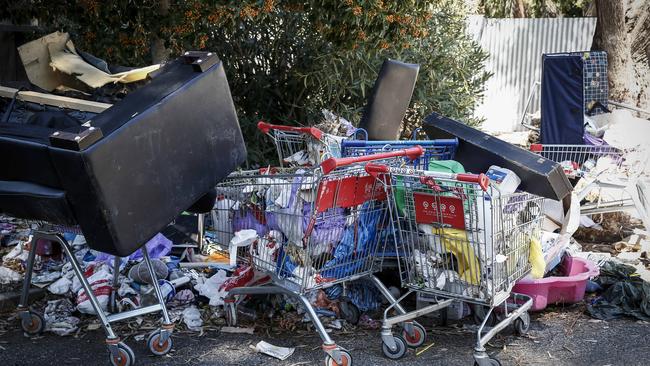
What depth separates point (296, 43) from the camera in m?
7.49

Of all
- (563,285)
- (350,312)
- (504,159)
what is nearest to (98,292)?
(350,312)

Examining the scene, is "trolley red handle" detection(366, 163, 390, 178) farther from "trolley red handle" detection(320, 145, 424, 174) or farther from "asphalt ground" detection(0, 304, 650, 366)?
"asphalt ground" detection(0, 304, 650, 366)

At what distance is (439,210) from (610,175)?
2.67 meters

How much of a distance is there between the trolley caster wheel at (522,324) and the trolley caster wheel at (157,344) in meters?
2.12

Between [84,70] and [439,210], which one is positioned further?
[84,70]

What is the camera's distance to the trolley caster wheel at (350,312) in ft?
16.0

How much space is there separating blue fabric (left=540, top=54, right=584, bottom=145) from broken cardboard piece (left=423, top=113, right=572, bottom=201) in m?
2.80

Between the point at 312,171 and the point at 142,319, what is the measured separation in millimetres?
1701

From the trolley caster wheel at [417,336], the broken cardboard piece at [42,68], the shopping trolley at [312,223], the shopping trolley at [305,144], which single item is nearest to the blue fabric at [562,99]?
the shopping trolley at [305,144]

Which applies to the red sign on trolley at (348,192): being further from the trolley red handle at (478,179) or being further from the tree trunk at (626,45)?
the tree trunk at (626,45)

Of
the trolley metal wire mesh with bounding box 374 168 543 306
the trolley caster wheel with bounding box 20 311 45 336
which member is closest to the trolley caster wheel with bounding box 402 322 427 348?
the trolley metal wire mesh with bounding box 374 168 543 306

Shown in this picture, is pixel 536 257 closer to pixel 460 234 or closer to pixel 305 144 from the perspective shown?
pixel 460 234

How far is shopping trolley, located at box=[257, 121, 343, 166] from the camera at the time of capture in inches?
199

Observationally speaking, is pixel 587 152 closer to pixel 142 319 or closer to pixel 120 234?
pixel 142 319
